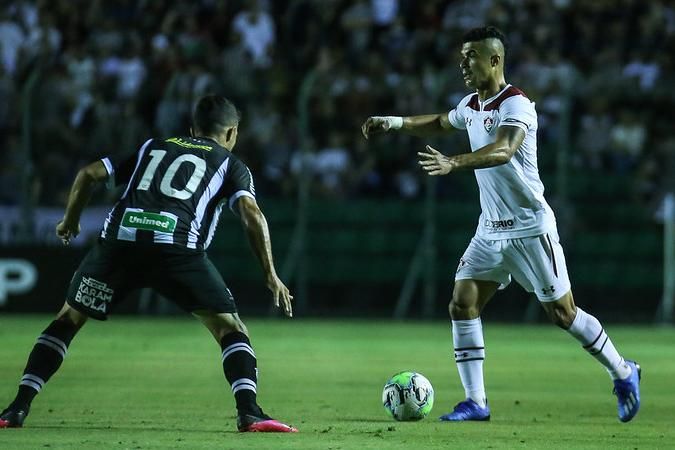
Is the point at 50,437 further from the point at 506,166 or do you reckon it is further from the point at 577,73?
the point at 577,73

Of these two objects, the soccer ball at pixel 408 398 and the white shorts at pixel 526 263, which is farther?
the white shorts at pixel 526 263

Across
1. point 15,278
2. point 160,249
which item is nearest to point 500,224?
point 160,249

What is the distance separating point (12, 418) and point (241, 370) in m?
1.38

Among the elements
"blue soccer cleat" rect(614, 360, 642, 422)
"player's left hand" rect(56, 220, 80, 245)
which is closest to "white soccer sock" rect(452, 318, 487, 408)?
"blue soccer cleat" rect(614, 360, 642, 422)

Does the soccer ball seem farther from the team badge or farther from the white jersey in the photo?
the team badge

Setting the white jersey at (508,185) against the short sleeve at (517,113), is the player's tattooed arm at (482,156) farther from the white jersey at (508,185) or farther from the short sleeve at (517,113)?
the white jersey at (508,185)

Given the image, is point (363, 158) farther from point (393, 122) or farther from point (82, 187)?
point (82, 187)

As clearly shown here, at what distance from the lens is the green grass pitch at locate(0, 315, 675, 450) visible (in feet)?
25.4

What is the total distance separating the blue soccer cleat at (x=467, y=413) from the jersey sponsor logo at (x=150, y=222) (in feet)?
7.55

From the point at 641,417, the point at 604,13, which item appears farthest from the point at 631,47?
the point at 641,417

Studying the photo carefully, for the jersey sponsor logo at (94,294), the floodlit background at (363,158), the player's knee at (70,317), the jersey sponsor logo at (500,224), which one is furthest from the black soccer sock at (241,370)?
the floodlit background at (363,158)

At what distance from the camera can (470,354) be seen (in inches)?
362

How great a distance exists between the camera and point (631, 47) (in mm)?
22266

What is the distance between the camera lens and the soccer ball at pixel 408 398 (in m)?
8.79
